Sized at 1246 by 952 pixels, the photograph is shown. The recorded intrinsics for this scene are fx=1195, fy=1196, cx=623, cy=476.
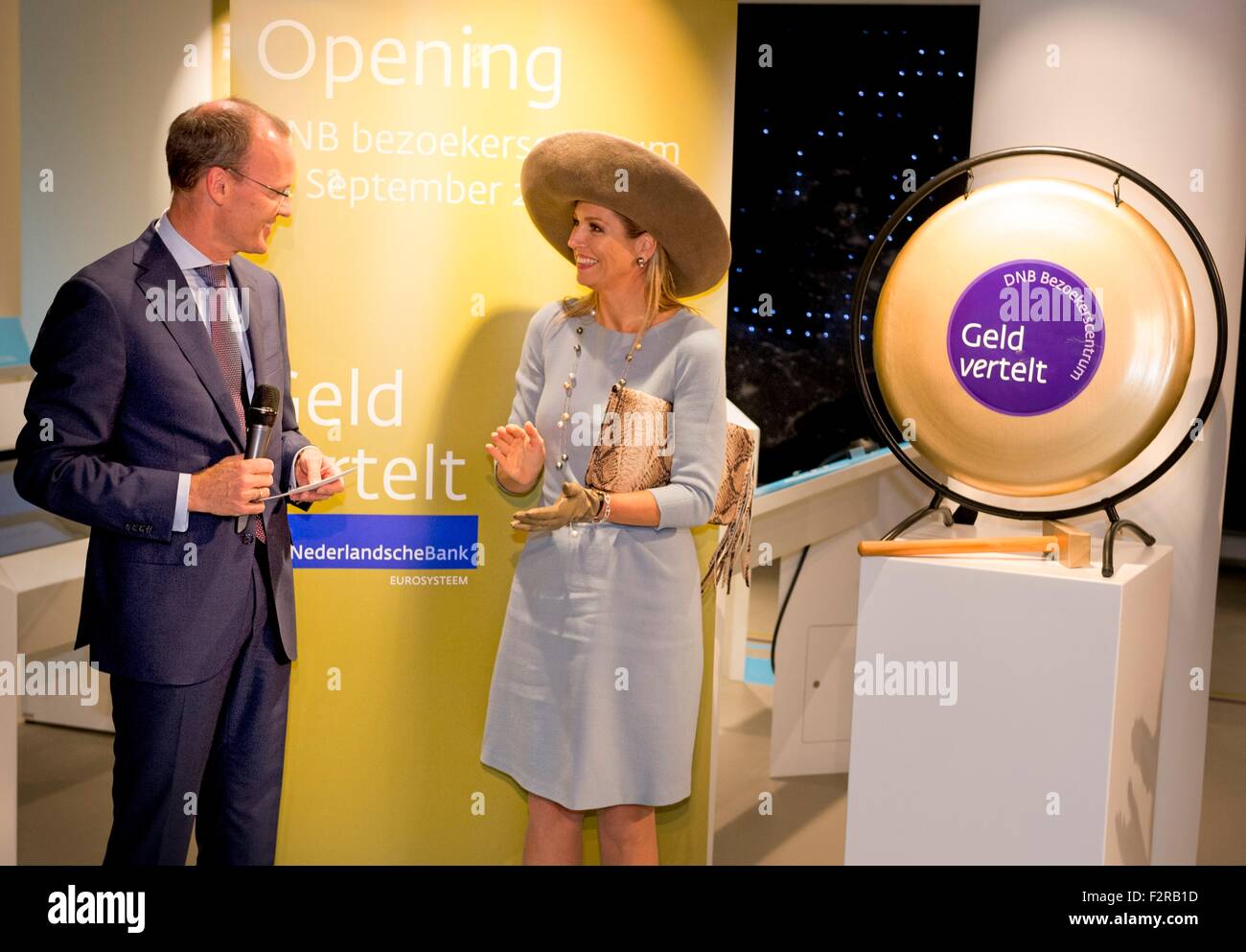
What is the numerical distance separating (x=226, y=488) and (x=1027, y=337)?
5.11 ft

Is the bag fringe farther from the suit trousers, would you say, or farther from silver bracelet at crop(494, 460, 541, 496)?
the suit trousers

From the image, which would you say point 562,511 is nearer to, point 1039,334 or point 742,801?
point 1039,334

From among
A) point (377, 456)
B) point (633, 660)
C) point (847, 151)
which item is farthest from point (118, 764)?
point (847, 151)

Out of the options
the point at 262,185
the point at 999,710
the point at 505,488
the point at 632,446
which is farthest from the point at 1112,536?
the point at 262,185

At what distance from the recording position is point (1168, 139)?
8.84 ft

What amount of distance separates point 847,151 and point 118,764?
5314 mm

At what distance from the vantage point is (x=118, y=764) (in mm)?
2281

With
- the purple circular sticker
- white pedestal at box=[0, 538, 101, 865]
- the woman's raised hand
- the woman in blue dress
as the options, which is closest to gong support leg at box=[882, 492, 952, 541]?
the purple circular sticker

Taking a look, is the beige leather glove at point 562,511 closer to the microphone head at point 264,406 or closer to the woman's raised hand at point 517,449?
the woman's raised hand at point 517,449

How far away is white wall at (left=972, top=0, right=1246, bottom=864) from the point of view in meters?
2.68

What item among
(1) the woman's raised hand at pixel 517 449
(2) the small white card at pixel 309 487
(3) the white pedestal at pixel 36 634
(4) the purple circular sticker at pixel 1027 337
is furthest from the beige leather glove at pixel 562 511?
(3) the white pedestal at pixel 36 634

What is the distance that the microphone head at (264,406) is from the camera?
90.4 inches

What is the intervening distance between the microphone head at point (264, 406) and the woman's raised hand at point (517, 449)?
45 cm
